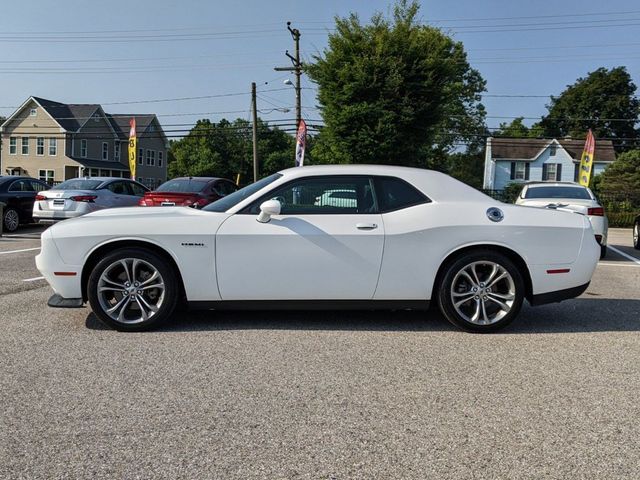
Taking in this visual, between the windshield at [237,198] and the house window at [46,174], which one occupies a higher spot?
the house window at [46,174]

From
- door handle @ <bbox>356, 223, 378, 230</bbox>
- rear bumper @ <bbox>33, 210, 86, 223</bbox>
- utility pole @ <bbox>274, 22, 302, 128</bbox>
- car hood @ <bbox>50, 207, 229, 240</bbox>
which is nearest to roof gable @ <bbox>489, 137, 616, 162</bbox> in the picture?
utility pole @ <bbox>274, 22, 302, 128</bbox>

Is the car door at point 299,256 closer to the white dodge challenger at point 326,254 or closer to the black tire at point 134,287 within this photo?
the white dodge challenger at point 326,254

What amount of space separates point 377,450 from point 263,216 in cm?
254

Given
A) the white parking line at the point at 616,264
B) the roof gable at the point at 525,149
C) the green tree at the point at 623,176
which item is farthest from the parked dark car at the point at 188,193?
the roof gable at the point at 525,149

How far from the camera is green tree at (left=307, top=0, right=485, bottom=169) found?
20.1 meters

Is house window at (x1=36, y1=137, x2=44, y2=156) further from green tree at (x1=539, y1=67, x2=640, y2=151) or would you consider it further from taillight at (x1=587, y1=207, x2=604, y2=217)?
green tree at (x1=539, y1=67, x2=640, y2=151)

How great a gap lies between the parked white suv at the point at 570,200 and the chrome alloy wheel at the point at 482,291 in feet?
17.0

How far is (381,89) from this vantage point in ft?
66.2

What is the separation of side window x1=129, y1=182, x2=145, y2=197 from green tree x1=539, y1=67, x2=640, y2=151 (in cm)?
6892

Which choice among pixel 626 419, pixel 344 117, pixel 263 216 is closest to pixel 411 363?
pixel 626 419

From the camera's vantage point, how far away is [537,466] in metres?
2.62

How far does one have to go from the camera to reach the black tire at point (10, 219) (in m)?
14.5

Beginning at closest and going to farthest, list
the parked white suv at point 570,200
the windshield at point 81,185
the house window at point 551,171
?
the parked white suv at point 570,200
the windshield at point 81,185
the house window at point 551,171

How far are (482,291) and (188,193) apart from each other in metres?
8.58
